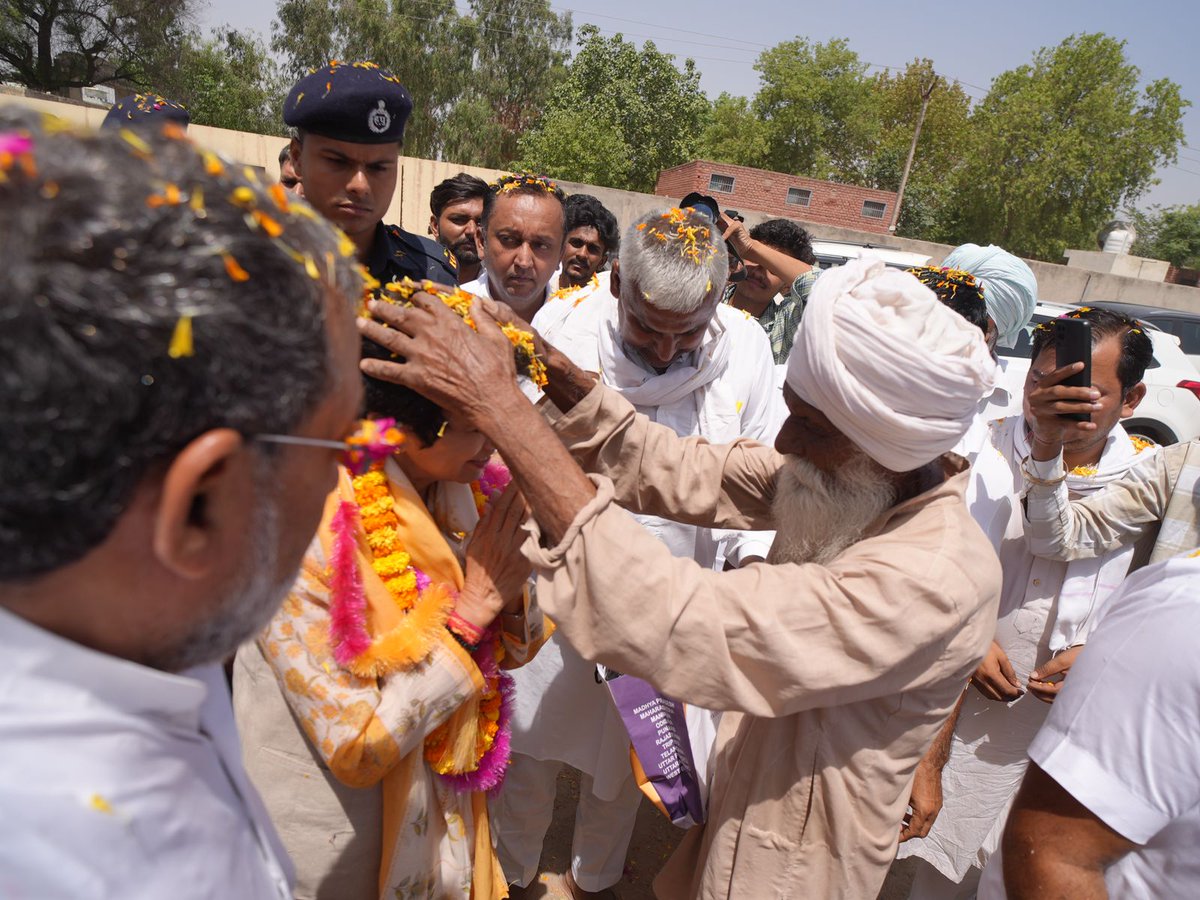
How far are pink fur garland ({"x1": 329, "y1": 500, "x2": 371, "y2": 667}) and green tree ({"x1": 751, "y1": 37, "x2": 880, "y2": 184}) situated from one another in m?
53.2

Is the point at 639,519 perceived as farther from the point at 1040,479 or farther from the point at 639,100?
the point at 639,100

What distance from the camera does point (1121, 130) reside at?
1414 inches

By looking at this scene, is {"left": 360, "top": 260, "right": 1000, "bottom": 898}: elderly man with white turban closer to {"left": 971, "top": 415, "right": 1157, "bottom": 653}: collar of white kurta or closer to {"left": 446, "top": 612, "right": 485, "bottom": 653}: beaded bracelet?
{"left": 446, "top": 612, "right": 485, "bottom": 653}: beaded bracelet

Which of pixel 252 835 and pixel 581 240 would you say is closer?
pixel 252 835

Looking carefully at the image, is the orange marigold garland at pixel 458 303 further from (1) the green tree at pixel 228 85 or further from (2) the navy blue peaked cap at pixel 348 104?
(1) the green tree at pixel 228 85

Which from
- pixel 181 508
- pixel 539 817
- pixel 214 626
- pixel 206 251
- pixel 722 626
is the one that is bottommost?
pixel 539 817

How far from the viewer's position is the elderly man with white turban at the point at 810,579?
57.5 inches

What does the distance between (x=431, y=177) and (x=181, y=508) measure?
1725 cm

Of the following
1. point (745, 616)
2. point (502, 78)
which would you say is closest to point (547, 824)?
point (745, 616)

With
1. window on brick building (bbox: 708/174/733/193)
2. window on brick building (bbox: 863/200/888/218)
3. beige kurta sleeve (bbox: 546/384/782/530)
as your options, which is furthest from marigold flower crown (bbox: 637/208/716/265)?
window on brick building (bbox: 863/200/888/218)

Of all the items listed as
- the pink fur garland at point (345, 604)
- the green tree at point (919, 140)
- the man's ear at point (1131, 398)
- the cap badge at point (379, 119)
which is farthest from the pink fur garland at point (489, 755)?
the green tree at point (919, 140)

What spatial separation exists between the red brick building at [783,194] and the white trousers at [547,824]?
3333 cm

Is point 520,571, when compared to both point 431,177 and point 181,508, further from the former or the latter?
point 431,177

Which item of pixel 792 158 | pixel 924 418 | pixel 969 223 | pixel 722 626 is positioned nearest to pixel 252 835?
pixel 722 626
